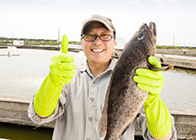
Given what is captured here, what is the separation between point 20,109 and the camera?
6.32 metres

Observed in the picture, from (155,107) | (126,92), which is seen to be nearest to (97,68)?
(126,92)

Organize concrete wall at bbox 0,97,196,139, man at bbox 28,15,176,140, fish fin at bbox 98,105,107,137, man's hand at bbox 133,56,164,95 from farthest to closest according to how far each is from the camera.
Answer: concrete wall at bbox 0,97,196,139
man at bbox 28,15,176,140
fish fin at bbox 98,105,107,137
man's hand at bbox 133,56,164,95

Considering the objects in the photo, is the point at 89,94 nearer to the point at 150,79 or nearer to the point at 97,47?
Result: the point at 97,47

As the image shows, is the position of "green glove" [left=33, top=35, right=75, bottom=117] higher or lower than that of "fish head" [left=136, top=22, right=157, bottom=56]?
lower

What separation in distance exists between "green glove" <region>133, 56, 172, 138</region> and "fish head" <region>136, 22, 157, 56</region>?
215mm

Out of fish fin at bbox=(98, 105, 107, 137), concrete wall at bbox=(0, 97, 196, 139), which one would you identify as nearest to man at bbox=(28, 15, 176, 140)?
fish fin at bbox=(98, 105, 107, 137)

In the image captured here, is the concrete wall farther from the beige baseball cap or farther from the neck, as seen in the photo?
the beige baseball cap

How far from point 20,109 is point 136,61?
566 cm

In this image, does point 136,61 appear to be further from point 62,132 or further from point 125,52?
point 62,132

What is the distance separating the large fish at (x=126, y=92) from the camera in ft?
5.92

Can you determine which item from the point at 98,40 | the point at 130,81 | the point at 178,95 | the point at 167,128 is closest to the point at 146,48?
the point at 130,81

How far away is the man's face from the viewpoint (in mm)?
2227

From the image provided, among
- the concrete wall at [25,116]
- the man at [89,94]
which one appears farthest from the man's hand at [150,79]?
the concrete wall at [25,116]

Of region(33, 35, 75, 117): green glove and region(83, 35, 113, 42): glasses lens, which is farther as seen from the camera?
region(83, 35, 113, 42): glasses lens
